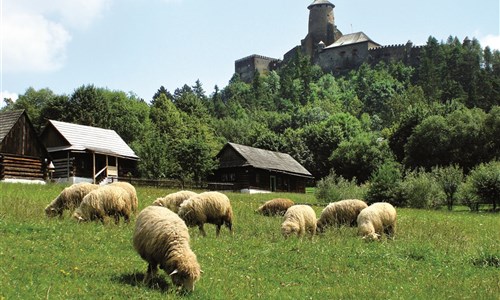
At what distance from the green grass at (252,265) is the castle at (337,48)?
149127 mm

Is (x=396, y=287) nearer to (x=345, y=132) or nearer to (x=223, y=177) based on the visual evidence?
(x=223, y=177)

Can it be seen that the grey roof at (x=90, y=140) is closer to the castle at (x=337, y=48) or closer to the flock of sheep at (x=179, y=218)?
the flock of sheep at (x=179, y=218)

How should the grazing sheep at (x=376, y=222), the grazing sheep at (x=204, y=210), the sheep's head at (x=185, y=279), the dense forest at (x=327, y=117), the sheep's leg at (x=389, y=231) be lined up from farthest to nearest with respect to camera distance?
the dense forest at (x=327, y=117), the sheep's leg at (x=389, y=231), the grazing sheep at (x=376, y=222), the grazing sheep at (x=204, y=210), the sheep's head at (x=185, y=279)

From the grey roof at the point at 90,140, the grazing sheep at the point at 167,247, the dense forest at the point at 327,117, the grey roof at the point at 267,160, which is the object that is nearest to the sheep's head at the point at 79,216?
the grazing sheep at the point at 167,247

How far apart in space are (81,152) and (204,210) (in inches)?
1355

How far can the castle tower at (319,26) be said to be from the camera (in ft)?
584

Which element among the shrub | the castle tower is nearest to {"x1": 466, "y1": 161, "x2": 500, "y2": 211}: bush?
the shrub

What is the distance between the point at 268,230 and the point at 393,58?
150 meters

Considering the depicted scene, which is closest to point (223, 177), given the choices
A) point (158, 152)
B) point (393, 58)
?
point (158, 152)

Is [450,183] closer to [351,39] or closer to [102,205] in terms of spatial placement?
[102,205]

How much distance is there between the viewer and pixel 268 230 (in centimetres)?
1986

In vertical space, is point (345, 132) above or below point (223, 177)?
above

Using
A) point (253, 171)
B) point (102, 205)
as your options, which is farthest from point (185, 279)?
point (253, 171)

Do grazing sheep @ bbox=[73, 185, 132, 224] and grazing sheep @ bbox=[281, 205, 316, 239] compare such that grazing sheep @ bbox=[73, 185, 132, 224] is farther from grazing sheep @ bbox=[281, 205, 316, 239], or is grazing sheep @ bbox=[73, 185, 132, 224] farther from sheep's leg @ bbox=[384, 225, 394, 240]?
sheep's leg @ bbox=[384, 225, 394, 240]
